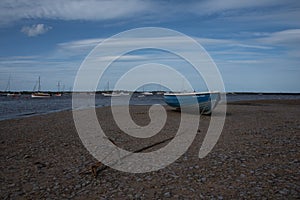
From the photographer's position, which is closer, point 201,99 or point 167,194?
point 167,194

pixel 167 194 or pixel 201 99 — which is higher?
pixel 201 99

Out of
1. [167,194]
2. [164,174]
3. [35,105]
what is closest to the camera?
[167,194]

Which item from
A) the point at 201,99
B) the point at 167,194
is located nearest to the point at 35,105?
the point at 201,99

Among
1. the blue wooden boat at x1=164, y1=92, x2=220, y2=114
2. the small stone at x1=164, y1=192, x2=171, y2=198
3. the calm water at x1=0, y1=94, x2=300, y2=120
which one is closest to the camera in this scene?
the small stone at x1=164, y1=192, x2=171, y2=198

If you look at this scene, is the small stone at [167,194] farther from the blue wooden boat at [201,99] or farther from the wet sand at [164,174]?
the blue wooden boat at [201,99]

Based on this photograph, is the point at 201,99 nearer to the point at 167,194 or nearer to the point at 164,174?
the point at 164,174

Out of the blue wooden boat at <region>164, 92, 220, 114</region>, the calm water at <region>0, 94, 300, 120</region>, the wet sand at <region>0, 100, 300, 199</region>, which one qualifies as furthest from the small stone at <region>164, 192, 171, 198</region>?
the calm water at <region>0, 94, 300, 120</region>

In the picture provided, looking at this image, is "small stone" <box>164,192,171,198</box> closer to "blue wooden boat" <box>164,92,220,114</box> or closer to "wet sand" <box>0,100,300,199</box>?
"wet sand" <box>0,100,300,199</box>

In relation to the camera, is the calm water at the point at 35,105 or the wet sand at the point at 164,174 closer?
the wet sand at the point at 164,174

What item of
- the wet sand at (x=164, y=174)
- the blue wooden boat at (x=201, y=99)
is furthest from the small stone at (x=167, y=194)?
the blue wooden boat at (x=201, y=99)

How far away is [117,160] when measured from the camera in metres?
8.02

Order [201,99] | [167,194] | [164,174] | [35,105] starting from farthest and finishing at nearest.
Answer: [35,105], [201,99], [164,174], [167,194]

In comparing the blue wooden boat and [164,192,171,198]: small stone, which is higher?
the blue wooden boat

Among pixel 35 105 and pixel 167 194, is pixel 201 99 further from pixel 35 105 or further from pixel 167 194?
pixel 35 105
